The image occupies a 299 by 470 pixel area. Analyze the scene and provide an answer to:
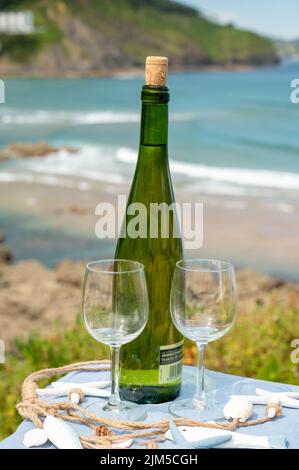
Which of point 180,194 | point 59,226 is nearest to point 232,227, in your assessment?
point 180,194

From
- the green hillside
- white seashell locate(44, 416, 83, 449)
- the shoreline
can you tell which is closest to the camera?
white seashell locate(44, 416, 83, 449)

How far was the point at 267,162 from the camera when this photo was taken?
1200 centimetres

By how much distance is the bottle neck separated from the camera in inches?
54.6

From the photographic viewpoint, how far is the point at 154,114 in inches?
55.4

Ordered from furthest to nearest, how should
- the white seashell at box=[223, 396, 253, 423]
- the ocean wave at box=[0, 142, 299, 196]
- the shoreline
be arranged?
the ocean wave at box=[0, 142, 299, 196]
the shoreline
the white seashell at box=[223, 396, 253, 423]

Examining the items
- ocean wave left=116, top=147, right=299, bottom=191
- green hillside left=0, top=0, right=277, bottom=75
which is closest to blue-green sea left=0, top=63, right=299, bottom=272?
ocean wave left=116, top=147, right=299, bottom=191

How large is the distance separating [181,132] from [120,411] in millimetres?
12966

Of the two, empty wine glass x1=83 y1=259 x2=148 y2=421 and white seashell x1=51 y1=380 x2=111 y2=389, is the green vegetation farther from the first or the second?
empty wine glass x1=83 y1=259 x2=148 y2=421

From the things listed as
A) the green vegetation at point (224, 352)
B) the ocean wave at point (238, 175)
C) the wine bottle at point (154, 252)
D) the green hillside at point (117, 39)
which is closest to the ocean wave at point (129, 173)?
the ocean wave at point (238, 175)

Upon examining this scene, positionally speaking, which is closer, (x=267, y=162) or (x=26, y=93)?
(x=267, y=162)

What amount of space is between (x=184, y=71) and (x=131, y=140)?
18.9 feet

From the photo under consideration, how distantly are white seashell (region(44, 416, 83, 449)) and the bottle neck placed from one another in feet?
1.90

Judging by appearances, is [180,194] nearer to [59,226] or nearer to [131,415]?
[59,226]

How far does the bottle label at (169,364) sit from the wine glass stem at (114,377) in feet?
0.36
